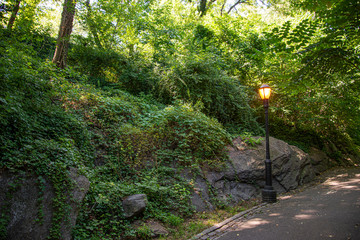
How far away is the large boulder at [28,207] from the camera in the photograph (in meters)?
3.16

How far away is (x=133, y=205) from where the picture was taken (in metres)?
4.59

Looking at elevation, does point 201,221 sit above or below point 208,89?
below

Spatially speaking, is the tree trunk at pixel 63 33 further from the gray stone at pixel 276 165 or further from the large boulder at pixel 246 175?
the gray stone at pixel 276 165

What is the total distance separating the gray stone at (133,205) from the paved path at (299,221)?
1.29 metres

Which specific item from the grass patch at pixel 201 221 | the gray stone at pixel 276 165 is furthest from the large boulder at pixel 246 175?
the grass patch at pixel 201 221

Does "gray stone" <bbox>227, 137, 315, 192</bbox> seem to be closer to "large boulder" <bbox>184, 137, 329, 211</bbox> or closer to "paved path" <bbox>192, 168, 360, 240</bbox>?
"large boulder" <bbox>184, 137, 329, 211</bbox>

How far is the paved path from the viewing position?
14.2 feet

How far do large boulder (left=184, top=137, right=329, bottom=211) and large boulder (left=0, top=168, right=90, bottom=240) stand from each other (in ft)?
11.4

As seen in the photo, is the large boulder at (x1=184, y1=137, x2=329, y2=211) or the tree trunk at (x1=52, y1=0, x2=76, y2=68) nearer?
the large boulder at (x1=184, y1=137, x2=329, y2=211)

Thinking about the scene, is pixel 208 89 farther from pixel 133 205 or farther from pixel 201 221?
pixel 133 205

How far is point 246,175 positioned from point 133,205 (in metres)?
4.52

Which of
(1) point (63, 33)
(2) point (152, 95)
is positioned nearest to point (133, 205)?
(2) point (152, 95)

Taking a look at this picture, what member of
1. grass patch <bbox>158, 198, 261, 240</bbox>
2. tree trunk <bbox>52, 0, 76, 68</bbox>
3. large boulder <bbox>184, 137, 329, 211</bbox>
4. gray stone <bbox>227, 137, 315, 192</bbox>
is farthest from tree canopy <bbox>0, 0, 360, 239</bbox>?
gray stone <bbox>227, 137, 315, 192</bbox>

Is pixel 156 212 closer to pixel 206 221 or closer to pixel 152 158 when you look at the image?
pixel 206 221
